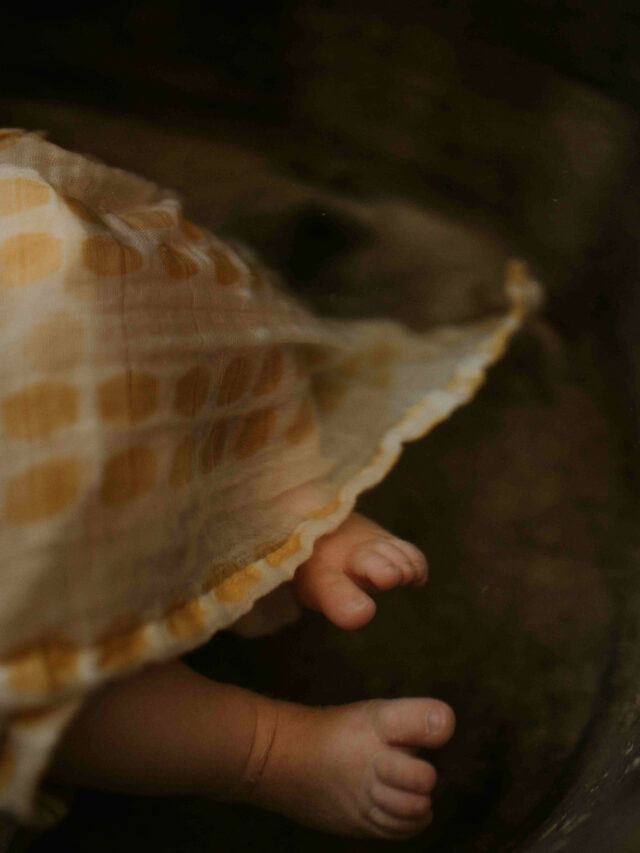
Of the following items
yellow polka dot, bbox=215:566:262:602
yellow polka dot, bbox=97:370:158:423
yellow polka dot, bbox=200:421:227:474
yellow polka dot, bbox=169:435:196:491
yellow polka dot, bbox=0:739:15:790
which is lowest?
yellow polka dot, bbox=0:739:15:790

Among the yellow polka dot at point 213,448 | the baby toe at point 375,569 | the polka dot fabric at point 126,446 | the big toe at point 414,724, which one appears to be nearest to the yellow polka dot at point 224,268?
the polka dot fabric at point 126,446

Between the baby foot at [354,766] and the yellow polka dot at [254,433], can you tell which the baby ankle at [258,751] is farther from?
the yellow polka dot at [254,433]

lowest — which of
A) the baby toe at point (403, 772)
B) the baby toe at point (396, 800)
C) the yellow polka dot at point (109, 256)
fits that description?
the baby toe at point (396, 800)

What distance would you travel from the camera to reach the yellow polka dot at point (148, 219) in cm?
47

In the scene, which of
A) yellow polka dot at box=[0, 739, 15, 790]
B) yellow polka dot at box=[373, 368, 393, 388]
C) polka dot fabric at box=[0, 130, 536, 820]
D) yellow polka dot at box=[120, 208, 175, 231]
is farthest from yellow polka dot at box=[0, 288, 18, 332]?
yellow polka dot at box=[373, 368, 393, 388]

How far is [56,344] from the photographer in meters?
0.37

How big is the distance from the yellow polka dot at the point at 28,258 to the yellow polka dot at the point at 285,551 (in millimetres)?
231

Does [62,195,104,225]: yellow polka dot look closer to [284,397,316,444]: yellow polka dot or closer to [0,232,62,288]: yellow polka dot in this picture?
[0,232,62,288]: yellow polka dot

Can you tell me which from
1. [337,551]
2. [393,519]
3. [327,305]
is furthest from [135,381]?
[327,305]

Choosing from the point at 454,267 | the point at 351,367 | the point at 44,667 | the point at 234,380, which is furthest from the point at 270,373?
the point at 454,267

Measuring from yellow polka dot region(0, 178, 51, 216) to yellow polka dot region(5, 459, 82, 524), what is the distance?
0.15 m

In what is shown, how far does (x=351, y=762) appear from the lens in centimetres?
46

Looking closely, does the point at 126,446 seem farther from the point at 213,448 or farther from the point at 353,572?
the point at 353,572

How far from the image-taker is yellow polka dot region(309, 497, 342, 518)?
510 mm
